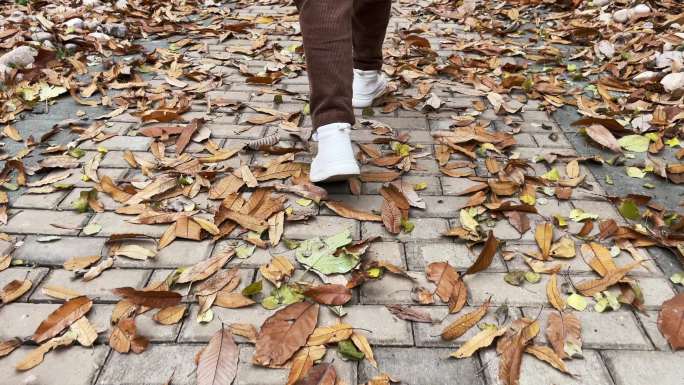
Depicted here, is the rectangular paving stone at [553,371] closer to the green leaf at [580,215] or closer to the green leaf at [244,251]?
the green leaf at [580,215]

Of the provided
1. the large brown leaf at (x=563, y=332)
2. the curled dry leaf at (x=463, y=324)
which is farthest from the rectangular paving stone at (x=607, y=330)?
the curled dry leaf at (x=463, y=324)

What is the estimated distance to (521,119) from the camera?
2602 mm

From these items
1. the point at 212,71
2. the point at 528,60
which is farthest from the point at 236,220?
the point at 528,60

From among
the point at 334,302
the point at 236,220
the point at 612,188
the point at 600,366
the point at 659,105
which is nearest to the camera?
the point at 600,366

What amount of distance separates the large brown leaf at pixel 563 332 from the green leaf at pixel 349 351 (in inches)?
19.5

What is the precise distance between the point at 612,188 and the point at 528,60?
1.53 metres

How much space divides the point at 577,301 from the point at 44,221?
5.70 ft

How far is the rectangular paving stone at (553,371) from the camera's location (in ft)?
4.24

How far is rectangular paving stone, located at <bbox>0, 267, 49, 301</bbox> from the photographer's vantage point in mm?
1585

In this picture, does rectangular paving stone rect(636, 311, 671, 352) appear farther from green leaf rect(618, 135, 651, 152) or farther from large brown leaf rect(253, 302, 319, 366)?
green leaf rect(618, 135, 651, 152)

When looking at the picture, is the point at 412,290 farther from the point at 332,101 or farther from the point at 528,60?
the point at 528,60

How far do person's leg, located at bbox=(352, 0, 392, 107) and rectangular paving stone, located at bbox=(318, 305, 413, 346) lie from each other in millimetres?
1405

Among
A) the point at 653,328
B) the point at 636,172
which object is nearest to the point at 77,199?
the point at 653,328

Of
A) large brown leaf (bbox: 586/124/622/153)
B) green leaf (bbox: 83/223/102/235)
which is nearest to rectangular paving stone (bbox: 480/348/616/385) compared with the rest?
large brown leaf (bbox: 586/124/622/153)
